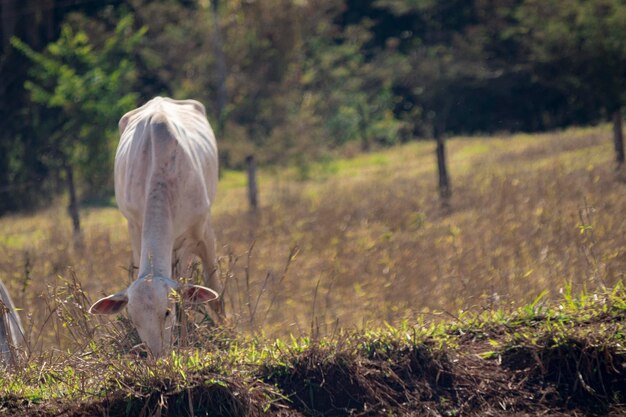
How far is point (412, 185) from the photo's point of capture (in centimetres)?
1377

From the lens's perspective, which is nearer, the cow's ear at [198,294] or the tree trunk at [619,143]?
the cow's ear at [198,294]

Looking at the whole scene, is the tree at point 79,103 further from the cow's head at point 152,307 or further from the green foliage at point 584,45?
the cow's head at point 152,307

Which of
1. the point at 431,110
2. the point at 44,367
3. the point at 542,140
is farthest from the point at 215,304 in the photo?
the point at 431,110

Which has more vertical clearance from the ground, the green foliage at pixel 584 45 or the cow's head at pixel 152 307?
the green foliage at pixel 584 45

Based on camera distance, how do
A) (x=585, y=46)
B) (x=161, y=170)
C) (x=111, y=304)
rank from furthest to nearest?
1. (x=585, y=46)
2. (x=161, y=170)
3. (x=111, y=304)

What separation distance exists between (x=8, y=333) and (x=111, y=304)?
2.34 ft

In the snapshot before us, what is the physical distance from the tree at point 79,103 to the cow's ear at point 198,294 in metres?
11.5

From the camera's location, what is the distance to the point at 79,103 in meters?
17.7

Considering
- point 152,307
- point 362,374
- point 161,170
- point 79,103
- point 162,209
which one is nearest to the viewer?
point 362,374

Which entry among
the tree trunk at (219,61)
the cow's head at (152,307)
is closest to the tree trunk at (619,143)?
the cow's head at (152,307)

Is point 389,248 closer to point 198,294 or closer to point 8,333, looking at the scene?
point 198,294

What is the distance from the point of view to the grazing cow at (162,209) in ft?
17.6

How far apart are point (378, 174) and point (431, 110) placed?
7.75 metres

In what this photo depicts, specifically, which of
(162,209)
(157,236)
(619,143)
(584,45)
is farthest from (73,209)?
(584,45)
